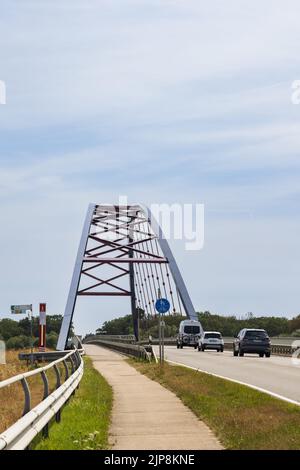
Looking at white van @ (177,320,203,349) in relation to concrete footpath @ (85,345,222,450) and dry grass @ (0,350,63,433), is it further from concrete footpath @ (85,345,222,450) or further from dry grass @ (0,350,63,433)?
dry grass @ (0,350,63,433)

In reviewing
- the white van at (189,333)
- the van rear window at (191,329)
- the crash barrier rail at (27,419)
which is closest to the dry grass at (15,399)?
the crash barrier rail at (27,419)

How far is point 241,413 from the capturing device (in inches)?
672

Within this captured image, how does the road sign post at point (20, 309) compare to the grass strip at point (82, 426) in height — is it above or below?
above

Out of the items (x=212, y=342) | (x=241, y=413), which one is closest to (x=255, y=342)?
(x=212, y=342)

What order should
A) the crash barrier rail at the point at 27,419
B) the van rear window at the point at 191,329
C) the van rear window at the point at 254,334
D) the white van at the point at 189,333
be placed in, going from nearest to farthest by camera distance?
1. the crash barrier rail at the point at 27,419
2. the van rear window at the point at 254,334
3. the white van at the point at 189,333
4. the van rear window at the point at 191,329

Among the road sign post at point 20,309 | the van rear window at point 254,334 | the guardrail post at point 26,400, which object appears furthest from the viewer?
the van rear window at point 254,334

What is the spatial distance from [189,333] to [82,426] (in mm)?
63260

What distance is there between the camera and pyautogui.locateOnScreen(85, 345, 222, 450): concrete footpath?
13.2m

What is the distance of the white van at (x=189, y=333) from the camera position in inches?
3022

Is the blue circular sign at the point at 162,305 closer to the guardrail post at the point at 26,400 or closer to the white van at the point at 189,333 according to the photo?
the guardrail post at the point at 26,400

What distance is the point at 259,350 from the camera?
54.6m

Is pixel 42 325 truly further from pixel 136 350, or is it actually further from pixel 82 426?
pixel 82 426
